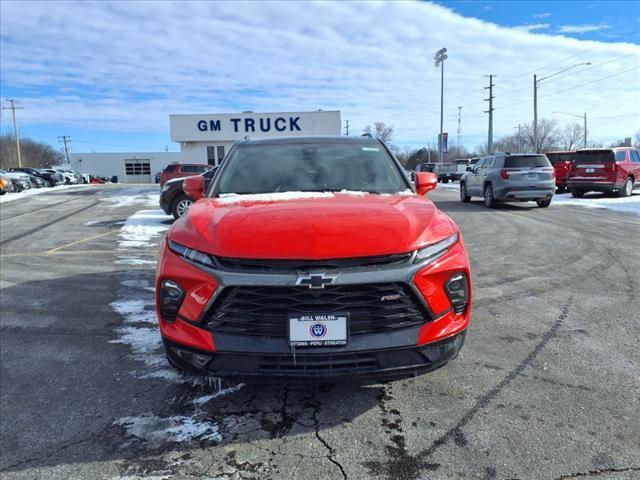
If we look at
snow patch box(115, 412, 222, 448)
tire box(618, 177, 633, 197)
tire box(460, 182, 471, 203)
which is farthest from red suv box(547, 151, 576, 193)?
snow patch box(115, 412, 222, 448)

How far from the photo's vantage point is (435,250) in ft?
8.87

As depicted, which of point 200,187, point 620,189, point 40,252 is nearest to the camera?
point 200,187

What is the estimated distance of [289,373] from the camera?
8.21 ft

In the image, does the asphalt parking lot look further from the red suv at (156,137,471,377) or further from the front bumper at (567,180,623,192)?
the front bumper at (567,180,623,192)

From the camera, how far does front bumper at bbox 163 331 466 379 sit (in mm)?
2498

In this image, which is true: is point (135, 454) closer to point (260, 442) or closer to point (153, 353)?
point (260, 442)

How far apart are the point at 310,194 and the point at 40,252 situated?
24.1 feet

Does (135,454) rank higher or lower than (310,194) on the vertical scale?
lower

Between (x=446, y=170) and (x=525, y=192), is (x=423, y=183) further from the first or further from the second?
(x=446, y=170)

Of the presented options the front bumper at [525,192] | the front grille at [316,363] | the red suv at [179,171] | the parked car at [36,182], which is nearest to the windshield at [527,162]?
the front bumper at [525,192]

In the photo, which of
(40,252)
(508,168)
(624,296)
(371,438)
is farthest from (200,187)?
(508,168)

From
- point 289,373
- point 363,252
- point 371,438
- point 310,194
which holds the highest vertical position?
point 310,194

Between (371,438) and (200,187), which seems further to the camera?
(200,187)

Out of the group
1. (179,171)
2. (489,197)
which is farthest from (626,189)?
(179,171)
